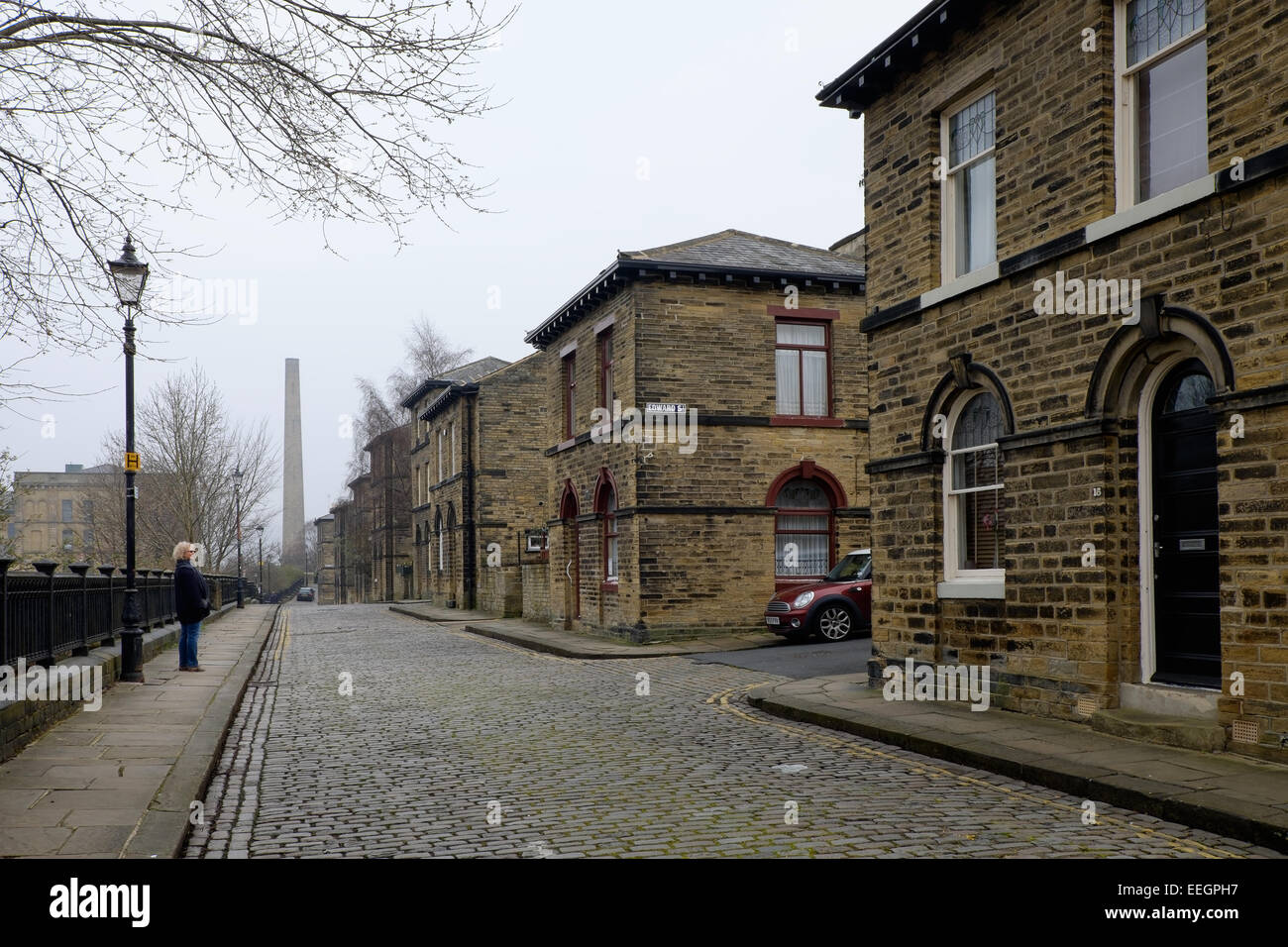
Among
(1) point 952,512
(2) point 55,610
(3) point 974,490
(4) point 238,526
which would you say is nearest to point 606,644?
(1) point 952,512

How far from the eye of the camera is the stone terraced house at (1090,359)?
25.6 feet

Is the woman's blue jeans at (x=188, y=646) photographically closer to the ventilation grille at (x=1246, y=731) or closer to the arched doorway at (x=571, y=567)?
the arched doorway at (x=571, y=567)

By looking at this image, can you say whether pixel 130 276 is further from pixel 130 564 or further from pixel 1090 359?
pixel 1090 359

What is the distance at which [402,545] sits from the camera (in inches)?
2493

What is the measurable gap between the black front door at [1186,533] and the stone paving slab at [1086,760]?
2.83 ft

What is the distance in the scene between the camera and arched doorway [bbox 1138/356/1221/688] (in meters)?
8.60

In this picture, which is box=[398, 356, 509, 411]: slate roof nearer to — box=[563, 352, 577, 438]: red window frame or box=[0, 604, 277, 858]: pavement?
box=[563, 352, 577, 438]: red window frame

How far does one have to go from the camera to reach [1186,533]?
8828mm

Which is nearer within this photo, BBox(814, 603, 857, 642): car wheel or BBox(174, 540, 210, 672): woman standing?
BBox(174, 540, 210, 672): woman standing

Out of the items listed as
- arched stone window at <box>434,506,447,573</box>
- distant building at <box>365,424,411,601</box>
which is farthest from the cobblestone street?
distant building at <box>365,424,411,601</box>

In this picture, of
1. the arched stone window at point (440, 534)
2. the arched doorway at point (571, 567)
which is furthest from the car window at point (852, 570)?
the arched stone window at point (440, 534)

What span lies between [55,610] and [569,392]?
15116 millimetres

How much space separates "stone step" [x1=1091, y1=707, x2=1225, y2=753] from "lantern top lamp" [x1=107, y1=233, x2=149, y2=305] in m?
9.76
